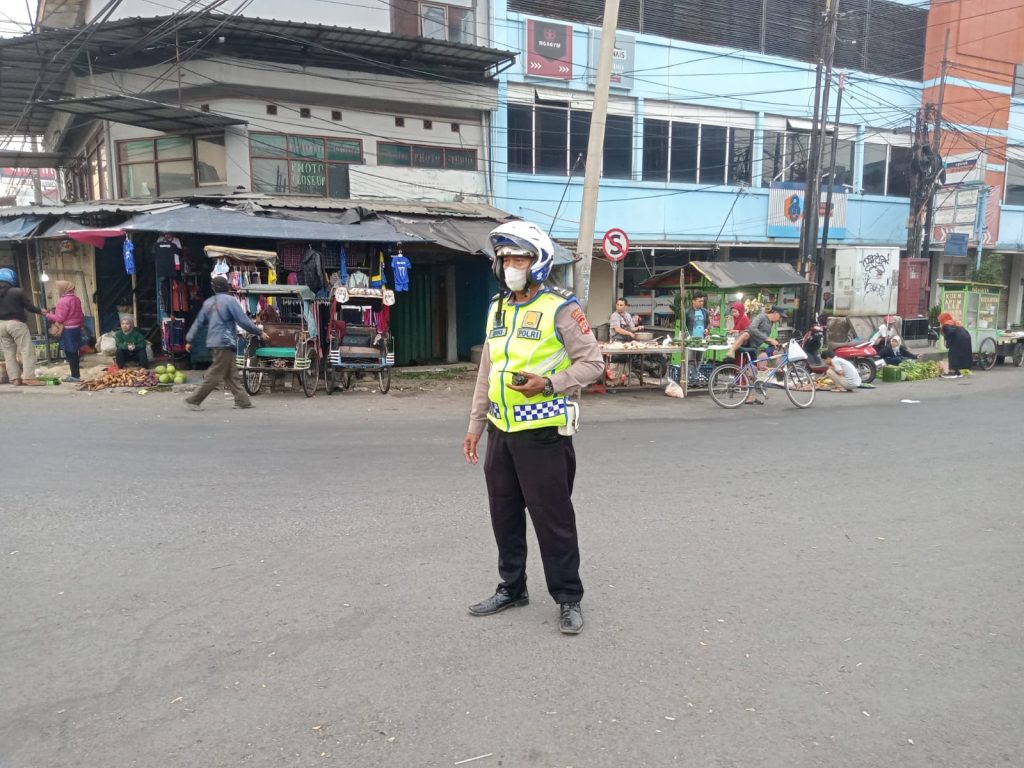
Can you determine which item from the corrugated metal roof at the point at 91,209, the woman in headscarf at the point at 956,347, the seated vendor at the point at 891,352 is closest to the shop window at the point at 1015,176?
the woman in headscarf at the point at 956,347

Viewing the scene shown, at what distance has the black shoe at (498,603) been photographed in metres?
3.91

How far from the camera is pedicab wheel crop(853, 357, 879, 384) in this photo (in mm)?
15625

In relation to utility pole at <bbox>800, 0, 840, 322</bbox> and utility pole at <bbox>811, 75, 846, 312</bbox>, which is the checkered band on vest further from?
utility pole at <bbox>811, 75, 846, 312</bbox>

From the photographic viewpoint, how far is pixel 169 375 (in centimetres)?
1259

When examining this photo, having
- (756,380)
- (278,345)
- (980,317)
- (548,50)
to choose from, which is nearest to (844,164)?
(980,317)

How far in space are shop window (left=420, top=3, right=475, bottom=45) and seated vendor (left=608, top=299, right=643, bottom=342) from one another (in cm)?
693

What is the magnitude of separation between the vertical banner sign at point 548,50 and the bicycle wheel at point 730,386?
9.31m

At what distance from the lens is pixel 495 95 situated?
17.0 meters

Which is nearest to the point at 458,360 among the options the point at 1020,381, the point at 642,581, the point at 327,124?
the point at 327,124

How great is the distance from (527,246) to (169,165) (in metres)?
14.4

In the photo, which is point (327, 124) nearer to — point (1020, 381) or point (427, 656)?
point (427, 656)

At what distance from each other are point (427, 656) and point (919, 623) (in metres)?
2.52

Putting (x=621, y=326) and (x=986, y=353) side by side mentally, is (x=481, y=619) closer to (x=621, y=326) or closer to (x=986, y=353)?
(x=621, y=326)

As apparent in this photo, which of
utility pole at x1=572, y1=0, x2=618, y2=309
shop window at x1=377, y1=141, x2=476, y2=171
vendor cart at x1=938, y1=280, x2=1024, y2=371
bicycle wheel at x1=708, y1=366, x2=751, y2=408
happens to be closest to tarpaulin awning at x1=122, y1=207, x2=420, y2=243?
utility pole at x1=572, y1=0, x2=618, y2=309
